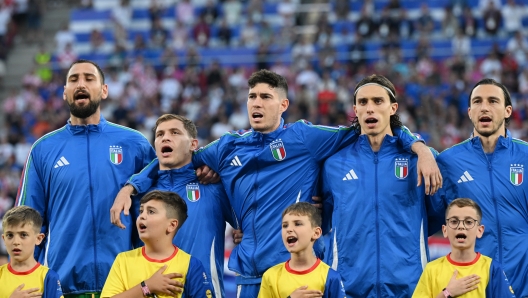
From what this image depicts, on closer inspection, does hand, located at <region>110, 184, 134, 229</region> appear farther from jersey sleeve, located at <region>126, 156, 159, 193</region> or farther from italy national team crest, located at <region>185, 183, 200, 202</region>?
italy national team crest, located at <region>185, 183, 200, 202</region>

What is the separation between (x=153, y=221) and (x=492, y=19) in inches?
678

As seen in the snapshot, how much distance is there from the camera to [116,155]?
7.43 meters

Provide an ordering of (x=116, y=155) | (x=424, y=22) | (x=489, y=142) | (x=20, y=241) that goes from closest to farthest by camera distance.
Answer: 1. (x=20, y=241)
2. (x=489, y=142)
3. (x=116, y=155)
4. (x=424, y=22)

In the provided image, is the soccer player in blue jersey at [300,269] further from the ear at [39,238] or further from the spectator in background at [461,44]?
the spectator in background at [461,44]

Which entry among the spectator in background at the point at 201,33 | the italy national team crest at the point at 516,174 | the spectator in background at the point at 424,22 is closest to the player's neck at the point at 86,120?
the italy national team crest at the point at 516,174

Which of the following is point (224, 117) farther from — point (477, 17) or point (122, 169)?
point (122, 169)

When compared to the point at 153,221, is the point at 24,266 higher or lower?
lower

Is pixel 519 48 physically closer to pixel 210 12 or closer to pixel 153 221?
pixel 210 12

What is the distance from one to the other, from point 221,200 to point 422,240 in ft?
5.68

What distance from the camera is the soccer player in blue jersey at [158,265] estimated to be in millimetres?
6438

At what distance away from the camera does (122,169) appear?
7434 millimetres

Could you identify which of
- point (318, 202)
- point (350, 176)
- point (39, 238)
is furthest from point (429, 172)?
point (39, 238)

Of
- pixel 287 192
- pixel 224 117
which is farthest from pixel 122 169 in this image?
pixel 224 117

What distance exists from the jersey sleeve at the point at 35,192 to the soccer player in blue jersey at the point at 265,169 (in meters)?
0.78
